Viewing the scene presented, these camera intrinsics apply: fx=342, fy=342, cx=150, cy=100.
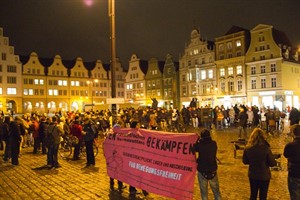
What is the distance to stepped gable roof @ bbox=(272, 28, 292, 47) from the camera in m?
53.2

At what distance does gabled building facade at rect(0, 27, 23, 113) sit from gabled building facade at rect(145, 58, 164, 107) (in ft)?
91.3

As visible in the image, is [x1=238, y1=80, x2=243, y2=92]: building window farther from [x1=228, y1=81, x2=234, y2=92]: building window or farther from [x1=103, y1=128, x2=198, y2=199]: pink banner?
[x1=103, y1=128, x2=198, y2=199]: pink banner

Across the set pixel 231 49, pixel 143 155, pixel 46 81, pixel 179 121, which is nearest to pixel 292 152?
pixel 143 155

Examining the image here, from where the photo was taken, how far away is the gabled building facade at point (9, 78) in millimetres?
70812

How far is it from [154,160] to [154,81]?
6687 centimetres

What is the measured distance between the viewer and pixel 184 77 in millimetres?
66750

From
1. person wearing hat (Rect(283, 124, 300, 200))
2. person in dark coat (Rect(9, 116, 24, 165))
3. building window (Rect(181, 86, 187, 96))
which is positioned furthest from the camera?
building window (Rect(181, 86, 187, 96))

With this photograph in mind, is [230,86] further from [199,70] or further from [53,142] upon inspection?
[53,142]

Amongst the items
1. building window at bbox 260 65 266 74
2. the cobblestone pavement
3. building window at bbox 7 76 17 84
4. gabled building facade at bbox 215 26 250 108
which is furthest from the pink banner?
building window at bbox 7 76 17 84

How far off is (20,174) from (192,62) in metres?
54.4

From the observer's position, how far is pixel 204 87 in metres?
62.3

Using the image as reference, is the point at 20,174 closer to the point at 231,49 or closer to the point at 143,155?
the point at 143,155

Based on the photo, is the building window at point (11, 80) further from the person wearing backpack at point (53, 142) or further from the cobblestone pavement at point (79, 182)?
the person wearing backpack at point (53, 142)

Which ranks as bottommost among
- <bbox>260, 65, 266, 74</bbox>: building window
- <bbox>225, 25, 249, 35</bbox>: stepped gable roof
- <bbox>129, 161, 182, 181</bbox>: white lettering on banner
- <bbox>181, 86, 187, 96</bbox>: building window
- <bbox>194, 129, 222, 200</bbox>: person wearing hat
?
<bbox>129, 161, 182, 181</bbox>: white lettering on banner
